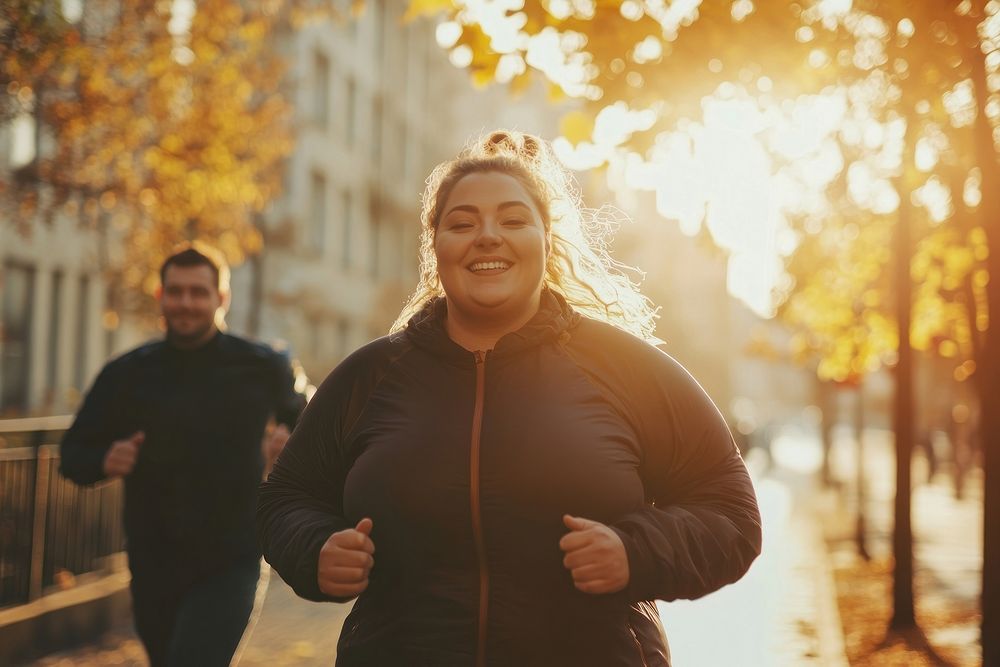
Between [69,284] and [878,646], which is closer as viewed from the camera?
[878,646]

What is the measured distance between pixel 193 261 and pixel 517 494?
309 cm

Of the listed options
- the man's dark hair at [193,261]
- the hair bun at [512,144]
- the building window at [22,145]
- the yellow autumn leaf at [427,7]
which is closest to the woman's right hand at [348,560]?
the hair bun at [512,144]

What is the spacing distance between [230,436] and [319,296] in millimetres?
28790

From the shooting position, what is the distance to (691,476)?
2910mm

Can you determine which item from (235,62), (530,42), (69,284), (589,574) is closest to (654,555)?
(589,574)

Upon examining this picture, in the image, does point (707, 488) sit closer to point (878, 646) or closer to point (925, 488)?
point (878, 646)

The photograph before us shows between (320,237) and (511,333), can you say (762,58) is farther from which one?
(320,237)

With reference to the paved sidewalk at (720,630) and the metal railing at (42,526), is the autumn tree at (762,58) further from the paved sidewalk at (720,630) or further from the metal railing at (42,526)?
the metal railing at (42,526)

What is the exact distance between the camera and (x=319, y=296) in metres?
33.8

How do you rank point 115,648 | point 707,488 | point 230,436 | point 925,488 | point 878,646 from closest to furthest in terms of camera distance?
point 707,488, point 230,436, point 115,648, point 878,646, point 925,488

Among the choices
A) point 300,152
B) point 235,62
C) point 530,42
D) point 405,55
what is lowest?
point 530,42

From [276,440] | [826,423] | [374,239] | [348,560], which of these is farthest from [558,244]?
[374,239]

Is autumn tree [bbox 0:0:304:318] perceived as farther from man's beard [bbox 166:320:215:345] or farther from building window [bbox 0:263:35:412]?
building window [bbox 0:263:35:412]

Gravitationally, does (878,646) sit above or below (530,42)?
below
